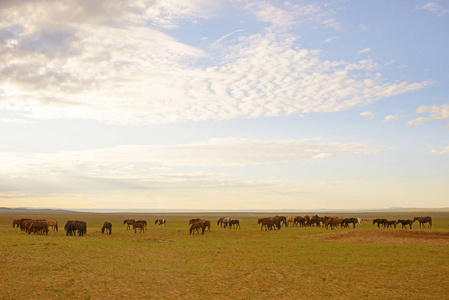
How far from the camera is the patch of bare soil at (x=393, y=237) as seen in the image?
3209 cm

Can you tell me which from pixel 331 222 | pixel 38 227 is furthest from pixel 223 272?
pixel 331 222

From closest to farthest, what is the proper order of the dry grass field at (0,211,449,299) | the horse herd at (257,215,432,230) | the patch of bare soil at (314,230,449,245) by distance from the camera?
the dry grass field at (0,211,449,299) < the patch of bare soil at (314,230,449,245) < the horse herd at (257,215,432,230)

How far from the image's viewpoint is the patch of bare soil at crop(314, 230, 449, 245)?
32094 mm

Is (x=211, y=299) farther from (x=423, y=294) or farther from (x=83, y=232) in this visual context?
(x=83, y=232)

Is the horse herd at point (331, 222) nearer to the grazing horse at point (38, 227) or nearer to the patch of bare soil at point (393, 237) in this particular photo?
the patch of bare soil at point (393, 237)

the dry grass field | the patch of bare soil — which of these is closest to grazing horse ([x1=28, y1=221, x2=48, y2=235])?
the dry grass field

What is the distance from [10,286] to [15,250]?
9744mm

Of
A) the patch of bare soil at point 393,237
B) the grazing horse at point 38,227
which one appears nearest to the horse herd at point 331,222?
the patch of bare soil at point 393,237

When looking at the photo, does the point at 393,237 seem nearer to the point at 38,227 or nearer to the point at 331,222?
the point at 331,222

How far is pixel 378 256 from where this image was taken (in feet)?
78.1

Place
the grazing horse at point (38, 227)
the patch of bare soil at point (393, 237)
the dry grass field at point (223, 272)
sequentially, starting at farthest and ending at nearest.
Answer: the grazing horse at point (38, 227) → the patch of bare soil at point (393, 237) → the dry grass field at point (223, 272)

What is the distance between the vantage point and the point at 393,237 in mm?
34812

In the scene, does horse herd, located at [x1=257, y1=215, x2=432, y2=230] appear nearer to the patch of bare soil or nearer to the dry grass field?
the patch of bare soil

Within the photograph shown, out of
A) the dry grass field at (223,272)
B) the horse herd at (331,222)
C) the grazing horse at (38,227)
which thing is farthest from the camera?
the horse herd at (331,222)
